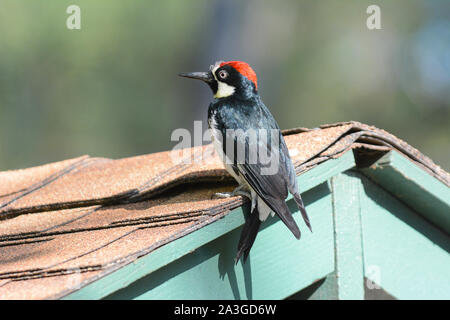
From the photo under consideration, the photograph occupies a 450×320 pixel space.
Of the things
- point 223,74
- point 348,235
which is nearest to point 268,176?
point 348,235

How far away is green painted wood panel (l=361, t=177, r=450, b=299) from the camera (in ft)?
9.93

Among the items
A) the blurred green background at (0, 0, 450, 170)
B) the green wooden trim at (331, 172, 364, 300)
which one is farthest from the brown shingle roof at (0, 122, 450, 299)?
the blurred green background at (0, 0, 450, 170)

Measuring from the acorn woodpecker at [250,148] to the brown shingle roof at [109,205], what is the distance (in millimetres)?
110

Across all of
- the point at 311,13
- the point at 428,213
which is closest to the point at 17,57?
the point at 311,13

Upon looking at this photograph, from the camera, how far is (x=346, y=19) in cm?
1725

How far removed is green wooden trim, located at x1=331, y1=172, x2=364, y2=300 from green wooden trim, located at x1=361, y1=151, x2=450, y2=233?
0.12 m

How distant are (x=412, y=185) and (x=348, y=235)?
36 centimetres

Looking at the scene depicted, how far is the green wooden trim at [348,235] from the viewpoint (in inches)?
115

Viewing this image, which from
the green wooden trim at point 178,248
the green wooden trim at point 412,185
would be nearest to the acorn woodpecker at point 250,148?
the green wooden trim at point 178,248

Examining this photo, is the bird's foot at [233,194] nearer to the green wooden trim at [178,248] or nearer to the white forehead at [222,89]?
the green wooden trim at [178,248]

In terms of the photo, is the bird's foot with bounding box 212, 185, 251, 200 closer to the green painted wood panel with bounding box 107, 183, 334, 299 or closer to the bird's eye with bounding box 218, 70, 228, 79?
the green painted wood panel with bounding box 107, 183, 334, 299

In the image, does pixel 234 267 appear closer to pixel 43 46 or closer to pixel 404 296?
pixel 404 296

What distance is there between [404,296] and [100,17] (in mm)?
15391

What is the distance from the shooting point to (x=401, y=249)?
314cm
